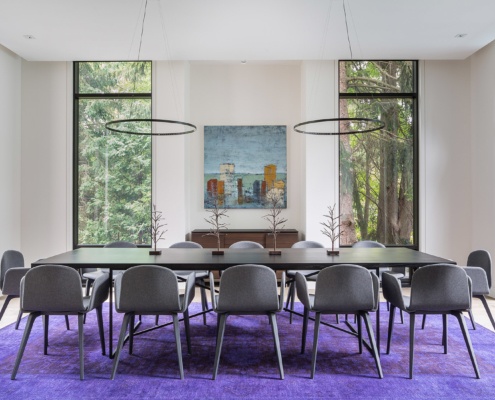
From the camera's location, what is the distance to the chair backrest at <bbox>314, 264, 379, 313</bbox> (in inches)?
129

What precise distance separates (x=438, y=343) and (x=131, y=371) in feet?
9.46

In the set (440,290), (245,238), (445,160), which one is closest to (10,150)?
(245,238)

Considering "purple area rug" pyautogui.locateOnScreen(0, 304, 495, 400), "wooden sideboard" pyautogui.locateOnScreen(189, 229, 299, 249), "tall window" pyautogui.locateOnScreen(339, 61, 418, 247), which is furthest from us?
"tall window" pyautogui.locateOnScreen(339, 61, 418, 247)

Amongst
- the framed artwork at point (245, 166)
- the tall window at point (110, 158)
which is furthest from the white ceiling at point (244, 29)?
the framed artwork at point (245, 166)

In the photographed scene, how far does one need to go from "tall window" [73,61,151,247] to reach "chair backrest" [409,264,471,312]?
180 inches

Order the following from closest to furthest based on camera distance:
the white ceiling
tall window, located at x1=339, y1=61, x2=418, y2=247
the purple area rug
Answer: the purple area rug < the white ceiling < tall window, located at x1=339, y1=61, x2=418, y2=247

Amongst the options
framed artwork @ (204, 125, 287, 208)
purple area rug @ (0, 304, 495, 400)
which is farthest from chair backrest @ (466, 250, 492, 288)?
framed artwork @ (204, 125, 287, 208)

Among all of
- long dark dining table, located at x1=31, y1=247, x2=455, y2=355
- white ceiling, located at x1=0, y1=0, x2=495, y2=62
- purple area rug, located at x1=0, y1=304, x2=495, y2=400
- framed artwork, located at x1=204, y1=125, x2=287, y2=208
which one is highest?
white ceiling, located at x1=0, y1=0, x2=495, y2=62

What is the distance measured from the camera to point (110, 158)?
6.89 meters

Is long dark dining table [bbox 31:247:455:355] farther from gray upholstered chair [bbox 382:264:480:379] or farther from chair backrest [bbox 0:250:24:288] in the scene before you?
chair backrest [bbox 0:250:24:288]

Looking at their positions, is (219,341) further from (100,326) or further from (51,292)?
(51,292)

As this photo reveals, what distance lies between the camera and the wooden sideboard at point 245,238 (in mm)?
6672

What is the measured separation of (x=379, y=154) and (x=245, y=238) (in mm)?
2547

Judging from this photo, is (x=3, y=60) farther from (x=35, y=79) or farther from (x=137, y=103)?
(x=137, y=103)
